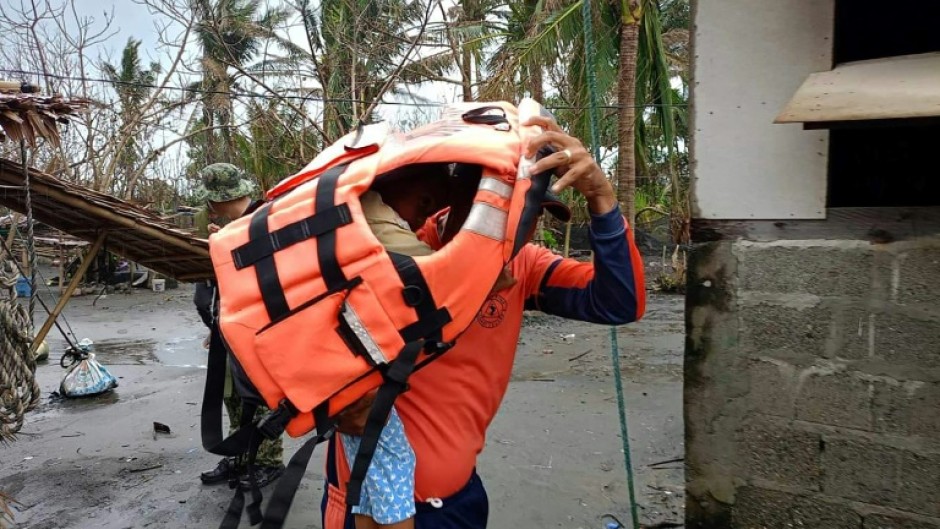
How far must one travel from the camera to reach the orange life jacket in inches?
50.9

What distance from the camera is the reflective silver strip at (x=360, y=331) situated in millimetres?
1294

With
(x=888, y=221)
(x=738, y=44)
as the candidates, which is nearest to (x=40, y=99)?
(x=738, y=44)

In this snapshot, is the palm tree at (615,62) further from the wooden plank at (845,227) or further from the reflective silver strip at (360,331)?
the reflective silver strip at (360,331)

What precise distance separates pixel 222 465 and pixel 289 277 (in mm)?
3533

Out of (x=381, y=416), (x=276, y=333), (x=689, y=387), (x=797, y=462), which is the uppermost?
(x=276, y=333)

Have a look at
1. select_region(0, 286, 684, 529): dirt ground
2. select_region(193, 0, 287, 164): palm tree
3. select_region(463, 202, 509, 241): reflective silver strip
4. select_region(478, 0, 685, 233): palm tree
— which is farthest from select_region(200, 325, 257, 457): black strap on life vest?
select_region(478, 0, 685, 233): palm tree

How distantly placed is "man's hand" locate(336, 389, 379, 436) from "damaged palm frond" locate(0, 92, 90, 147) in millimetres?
2546

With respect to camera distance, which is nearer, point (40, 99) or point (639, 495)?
point (40, 99)

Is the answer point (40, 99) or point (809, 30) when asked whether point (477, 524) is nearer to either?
point (809, 30)

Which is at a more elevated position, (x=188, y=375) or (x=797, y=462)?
(x=797, y=462)

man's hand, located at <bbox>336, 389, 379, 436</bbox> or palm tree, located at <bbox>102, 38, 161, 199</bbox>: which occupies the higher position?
palm tree, located at <bbox>102, 38, 161, 199</bbox>

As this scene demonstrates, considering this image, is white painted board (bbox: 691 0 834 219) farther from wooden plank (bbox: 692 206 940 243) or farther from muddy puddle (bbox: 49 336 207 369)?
muddy puddle (bbox: 49 336 207 369)

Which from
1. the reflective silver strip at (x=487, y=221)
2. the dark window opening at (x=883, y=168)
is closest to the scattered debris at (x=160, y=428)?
the reflective silver strip at (x=487, y=221)

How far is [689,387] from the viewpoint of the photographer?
219 centimetres
